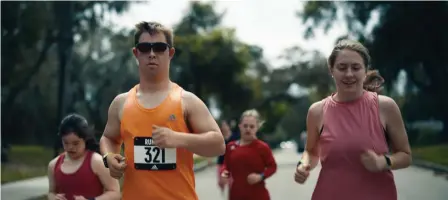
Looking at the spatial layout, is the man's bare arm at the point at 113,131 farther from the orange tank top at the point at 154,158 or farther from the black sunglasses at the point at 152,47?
the black sunglasses at the point at 152,47

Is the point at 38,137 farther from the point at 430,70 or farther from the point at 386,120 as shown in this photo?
the point at 386,120

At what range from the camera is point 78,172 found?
4.77m

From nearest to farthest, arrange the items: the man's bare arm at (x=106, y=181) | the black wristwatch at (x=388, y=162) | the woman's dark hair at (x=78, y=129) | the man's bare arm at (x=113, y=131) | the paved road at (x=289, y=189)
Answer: the black wristwatch at (x=388, y=162), the man's bare arm at (x=113, y=131), the man's bare arm at (x=106, y=181), the woman's dark hair at (x=78, y=129), the paved road at (x=289, y=189)

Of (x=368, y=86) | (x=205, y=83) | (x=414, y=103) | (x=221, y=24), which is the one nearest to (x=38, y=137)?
(x=205, y=83)

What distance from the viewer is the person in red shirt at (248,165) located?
793 cm

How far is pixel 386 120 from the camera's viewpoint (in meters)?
3.86

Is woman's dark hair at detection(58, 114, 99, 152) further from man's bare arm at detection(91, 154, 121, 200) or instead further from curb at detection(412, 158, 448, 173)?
curb at detection(412, 158, 448, 173)

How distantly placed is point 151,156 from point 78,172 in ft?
3.68

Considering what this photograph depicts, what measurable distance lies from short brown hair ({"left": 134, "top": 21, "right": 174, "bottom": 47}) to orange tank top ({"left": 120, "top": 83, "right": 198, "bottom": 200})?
33 cm

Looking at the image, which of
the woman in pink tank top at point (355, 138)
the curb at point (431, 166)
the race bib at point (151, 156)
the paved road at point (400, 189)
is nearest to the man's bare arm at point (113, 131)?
the race bib at point (151, 156)

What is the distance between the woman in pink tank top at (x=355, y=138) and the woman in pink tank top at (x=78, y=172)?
137 cm

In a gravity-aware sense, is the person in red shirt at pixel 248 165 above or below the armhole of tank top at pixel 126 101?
below

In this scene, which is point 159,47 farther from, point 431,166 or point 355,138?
point 431,166

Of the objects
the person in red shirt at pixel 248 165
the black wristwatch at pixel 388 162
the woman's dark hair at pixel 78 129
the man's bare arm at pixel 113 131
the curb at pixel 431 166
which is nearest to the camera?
the black wristwatch at pixel 388 162
